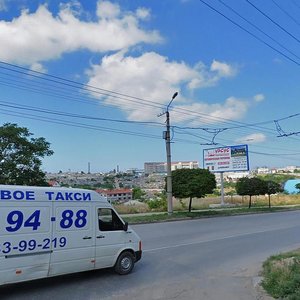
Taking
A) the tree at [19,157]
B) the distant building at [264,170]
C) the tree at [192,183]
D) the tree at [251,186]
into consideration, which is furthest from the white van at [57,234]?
the distant building at [264,170]

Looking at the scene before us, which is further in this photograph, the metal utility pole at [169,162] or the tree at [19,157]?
the metal utility pole at [169,162]

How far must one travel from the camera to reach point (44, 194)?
810 cm

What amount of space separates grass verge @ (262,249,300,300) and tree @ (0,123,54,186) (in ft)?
60.5

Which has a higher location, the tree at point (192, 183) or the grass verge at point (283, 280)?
the tree at point (192, 183)

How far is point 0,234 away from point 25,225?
0.51m

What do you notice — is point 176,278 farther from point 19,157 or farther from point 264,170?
point 264,170

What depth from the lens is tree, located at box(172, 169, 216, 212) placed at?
30594 millimetres

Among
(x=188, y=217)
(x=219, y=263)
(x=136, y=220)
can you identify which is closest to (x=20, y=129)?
(x=136, y=220)

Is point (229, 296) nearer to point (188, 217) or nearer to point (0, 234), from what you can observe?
point (0, 234)

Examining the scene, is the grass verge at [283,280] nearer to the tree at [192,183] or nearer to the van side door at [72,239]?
the van side door at [72,239]

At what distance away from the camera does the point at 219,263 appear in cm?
1131

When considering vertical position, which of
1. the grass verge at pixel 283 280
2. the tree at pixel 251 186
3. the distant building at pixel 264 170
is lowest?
the grass verge at pixel 283 280

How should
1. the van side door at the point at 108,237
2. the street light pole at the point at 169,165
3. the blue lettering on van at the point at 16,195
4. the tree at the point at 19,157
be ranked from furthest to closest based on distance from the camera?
the street light pole at the point at 169,165, the tree at the point at 19,157, the van side door at the point at 108,237, the blue lettering on van at the point at 16,195

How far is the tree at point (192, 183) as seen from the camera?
100 ft
